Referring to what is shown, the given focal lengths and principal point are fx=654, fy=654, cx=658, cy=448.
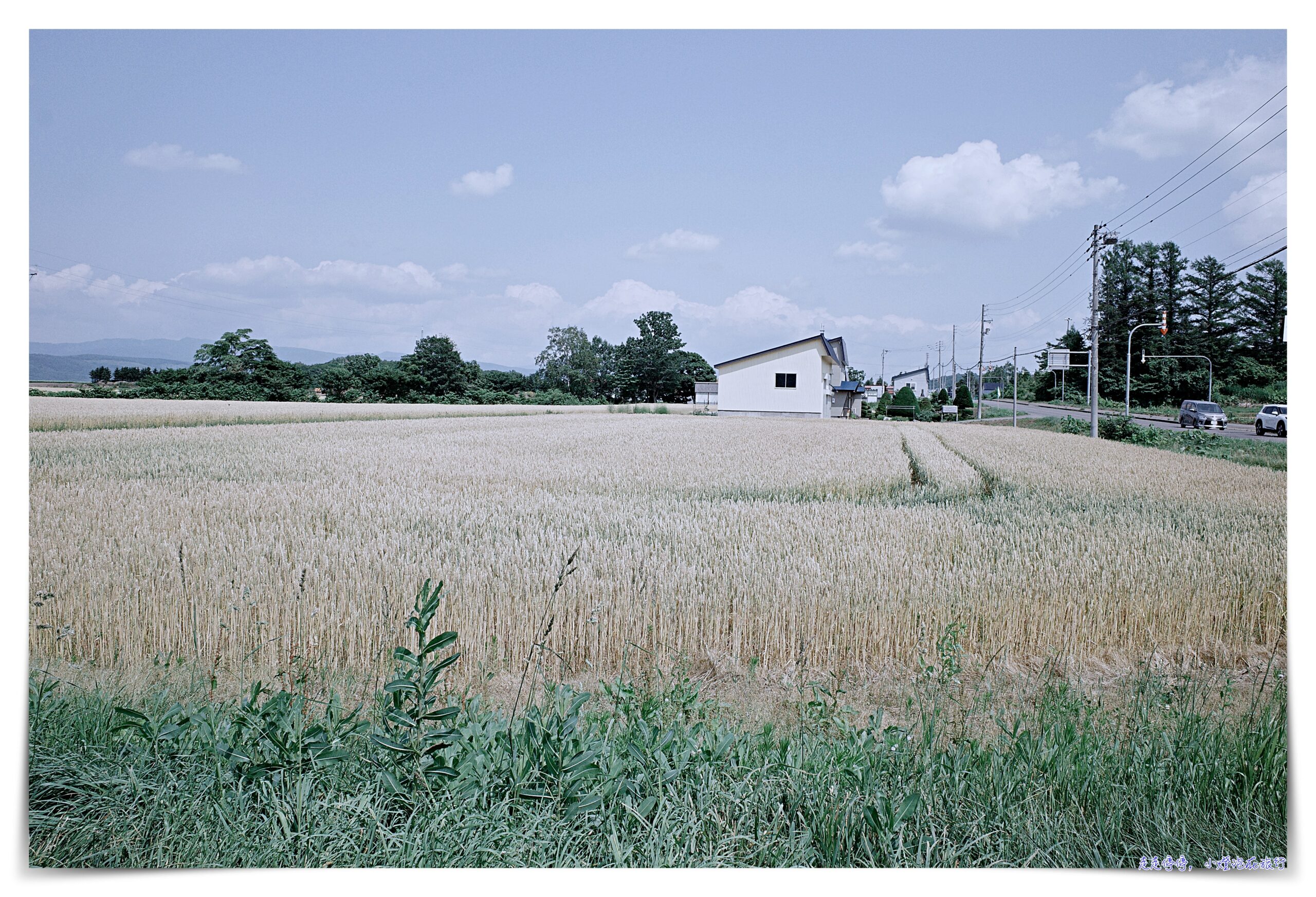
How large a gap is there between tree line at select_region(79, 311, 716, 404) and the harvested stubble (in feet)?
0.72

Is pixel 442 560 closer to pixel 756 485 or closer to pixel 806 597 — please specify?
pixel 806 597

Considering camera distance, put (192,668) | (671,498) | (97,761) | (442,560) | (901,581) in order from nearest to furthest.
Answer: (97,761) → (192,668) → (901,581) → (442,560) → (671,498)

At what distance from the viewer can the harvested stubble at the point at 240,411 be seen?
4605 millimetres

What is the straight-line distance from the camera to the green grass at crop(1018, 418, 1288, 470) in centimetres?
360

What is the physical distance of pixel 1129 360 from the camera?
448 centimetres

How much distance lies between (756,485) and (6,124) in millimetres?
5481

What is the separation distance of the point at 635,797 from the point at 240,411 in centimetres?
505

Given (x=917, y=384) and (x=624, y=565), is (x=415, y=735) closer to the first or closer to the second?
(x=624, y=565)

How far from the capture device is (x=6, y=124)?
300cm

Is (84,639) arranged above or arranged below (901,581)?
below

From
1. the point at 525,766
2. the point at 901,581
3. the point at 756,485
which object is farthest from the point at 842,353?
the point at 525,766

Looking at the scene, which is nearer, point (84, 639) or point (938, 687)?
point (938, 687)

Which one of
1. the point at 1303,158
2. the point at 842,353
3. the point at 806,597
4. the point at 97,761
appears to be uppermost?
the point at 1303,158

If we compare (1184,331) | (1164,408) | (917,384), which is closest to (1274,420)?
(1184,331)
